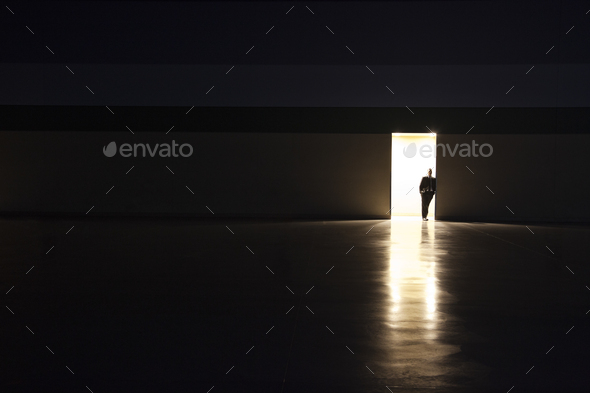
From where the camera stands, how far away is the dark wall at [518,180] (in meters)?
16.3

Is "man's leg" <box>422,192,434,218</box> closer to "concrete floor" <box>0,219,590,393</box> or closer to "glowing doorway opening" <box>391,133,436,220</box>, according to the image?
"glowing doorway opening" <box>391,133,436,220</box>

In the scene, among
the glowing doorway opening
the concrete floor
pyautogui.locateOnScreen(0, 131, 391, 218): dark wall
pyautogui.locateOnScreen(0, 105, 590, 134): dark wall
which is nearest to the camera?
the concrete floor

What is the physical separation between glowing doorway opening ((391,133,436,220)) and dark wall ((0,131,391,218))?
Answer: 748 mm

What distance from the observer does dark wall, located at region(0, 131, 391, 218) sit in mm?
16766

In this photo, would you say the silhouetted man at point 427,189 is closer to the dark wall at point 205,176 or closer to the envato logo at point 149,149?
the dark wall at point 205,176

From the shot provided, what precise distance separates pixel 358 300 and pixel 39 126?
15.8 m

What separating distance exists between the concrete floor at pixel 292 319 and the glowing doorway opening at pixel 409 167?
7.85 meters

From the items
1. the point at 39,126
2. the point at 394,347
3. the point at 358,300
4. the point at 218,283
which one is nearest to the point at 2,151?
the point at 39,126

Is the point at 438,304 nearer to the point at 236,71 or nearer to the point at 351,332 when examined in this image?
the point at 351,332

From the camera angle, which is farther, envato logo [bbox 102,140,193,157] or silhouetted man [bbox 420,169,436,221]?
envato logo [bbox 102,140,193,157]

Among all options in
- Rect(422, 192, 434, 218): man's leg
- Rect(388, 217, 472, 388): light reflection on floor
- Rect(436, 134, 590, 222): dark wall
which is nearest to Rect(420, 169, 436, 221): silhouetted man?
Rect(422, 192, 434, 218): man's leg

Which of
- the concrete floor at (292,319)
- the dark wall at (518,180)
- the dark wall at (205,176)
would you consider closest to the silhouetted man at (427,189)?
the dark wall at (518,180)

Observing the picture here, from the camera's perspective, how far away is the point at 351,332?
14.3ft

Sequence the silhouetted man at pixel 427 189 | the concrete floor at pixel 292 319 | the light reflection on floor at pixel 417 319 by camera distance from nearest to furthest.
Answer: the concrete floor at pixel 292 319 < the light reflection on floor at pixel 417 319 < the silhouetted man at pixel 427 189
